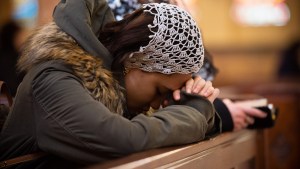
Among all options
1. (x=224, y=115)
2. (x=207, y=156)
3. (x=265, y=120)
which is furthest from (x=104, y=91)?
(x=265, y=120)

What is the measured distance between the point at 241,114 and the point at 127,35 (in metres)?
0.81

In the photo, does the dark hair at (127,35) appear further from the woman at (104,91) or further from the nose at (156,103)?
the nose at (156,103)

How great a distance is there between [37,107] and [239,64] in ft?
38.3

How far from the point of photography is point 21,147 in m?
1.89

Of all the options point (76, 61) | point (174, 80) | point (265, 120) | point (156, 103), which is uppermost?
point (76, 61)

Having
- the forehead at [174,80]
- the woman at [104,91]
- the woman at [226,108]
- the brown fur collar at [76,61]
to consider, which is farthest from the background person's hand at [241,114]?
the brown fur collar at [76,61]

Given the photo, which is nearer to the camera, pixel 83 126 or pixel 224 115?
pixel 83 126

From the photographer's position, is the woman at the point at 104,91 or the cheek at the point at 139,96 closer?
the woman at the point at 104,91

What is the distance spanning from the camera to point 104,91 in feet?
6.43

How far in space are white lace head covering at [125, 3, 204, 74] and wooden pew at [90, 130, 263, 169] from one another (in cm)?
32

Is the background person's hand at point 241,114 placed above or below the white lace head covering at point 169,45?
below

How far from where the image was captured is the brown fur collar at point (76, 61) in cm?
192

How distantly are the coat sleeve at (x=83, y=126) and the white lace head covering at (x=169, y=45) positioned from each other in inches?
10.3

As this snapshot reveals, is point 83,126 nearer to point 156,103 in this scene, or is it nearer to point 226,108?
point 156,103
